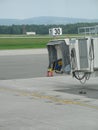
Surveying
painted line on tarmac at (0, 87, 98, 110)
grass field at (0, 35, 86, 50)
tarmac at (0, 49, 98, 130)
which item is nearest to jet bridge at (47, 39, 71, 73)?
tarmac at (0, 49, 98, 130)

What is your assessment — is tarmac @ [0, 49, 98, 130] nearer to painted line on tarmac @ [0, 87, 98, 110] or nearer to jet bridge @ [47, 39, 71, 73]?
painted line on tarmac @ [0, 87, 98, 110]

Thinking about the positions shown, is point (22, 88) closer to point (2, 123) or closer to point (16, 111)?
point (16, 111)

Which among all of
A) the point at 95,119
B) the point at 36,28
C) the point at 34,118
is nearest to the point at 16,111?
the point at 34,118

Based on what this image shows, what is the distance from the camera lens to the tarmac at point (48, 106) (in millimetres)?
9781

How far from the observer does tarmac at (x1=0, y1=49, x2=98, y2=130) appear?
9.78 m

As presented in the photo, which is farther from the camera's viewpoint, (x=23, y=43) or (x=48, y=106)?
(x=23, y=43)

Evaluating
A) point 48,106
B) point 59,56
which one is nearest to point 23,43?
point 59,56

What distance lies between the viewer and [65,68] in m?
15.3

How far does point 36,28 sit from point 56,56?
176782 mm

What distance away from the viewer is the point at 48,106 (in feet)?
40.1

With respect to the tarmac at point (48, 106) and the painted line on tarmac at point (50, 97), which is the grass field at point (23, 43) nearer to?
the tarmac at point (48, 106)

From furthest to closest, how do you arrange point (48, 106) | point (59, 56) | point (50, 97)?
point (59, 56) → point (50, 97) → point (48, 106)

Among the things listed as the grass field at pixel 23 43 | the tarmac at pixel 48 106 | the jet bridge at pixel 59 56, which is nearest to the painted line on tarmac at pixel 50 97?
the tarmac at pixel 48 106

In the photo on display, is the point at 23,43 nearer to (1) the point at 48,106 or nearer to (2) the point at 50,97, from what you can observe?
(2) the point at 50,97
